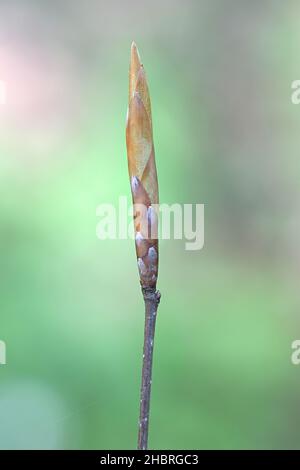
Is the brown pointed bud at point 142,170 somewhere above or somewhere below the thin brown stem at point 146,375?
above

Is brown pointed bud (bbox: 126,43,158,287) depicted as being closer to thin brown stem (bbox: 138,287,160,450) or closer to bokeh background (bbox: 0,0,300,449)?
thin brown stem (bbox: 138,287,160,450)

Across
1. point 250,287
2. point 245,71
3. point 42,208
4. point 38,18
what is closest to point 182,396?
point 250,287

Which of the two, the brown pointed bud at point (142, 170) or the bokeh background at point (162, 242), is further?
the bokeh background at point (162, 242)

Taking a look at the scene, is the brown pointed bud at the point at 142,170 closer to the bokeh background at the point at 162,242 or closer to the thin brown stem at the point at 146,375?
the thin brown stem at the point at 146,375

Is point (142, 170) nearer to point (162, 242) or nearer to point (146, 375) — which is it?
point (146, 375)

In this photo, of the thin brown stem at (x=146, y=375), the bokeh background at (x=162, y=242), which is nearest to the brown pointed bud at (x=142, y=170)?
the thin brown stem at (x=146, y=375)


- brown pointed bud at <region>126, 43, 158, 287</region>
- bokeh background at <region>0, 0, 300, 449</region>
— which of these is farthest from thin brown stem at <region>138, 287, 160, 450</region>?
bokeh background at <region>0, 0, 300, 449</region>
